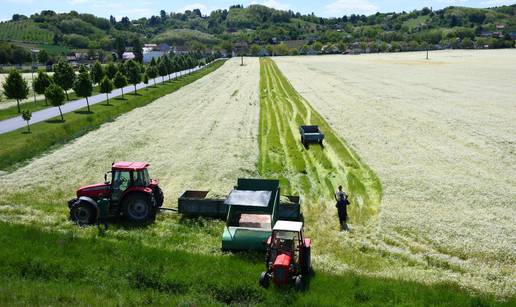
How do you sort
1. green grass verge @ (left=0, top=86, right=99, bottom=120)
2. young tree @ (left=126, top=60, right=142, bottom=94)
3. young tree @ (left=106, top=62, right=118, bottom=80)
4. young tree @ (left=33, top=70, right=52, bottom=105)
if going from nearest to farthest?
green grass verge @ (left=0, top=86, right=99, bottom=120) < young tree @ (left=33, top=70, right=52, bottom=105) < young tree @ (left=126, top=60, right=142, bottom=94) < young tree @ (left=106, top=62, right=118, bottom=80)

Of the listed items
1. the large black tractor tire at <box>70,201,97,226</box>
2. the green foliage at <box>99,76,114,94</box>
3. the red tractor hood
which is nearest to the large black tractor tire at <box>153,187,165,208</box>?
the red tractor hood

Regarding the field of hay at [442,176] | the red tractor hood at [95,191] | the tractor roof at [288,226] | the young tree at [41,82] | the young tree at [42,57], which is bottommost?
the field of hay at [442,176]

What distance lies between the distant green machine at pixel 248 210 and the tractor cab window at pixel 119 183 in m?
2.47

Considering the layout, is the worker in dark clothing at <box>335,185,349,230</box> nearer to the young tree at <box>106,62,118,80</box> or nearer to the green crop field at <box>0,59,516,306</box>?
the green crop field at <box>0,59,516,306</box>

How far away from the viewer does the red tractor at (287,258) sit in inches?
587

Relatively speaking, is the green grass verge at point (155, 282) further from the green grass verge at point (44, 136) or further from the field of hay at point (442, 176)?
the green grass verge at point (44, 136)

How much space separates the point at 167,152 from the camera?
113 ft

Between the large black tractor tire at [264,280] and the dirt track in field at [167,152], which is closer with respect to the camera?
the large black tractor tire at [264,280]

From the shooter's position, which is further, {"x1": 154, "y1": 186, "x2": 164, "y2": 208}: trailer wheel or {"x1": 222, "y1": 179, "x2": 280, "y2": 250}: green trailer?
{"x1": 154, "y1": 186, "x2": 164, "y2": 208}: trailer wheel

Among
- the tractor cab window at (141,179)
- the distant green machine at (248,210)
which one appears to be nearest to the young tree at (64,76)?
the distant green machine at (248,210)

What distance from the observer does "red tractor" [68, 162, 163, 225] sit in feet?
67.6

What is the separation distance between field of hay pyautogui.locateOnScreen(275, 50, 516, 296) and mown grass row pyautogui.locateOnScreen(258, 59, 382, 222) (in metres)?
0.85

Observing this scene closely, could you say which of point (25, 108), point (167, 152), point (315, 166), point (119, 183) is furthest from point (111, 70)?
point (119, 183)

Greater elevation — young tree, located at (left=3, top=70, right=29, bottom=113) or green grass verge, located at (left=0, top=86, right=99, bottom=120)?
young tree, located at (left=3, top=70, right=29, bottom=113)
